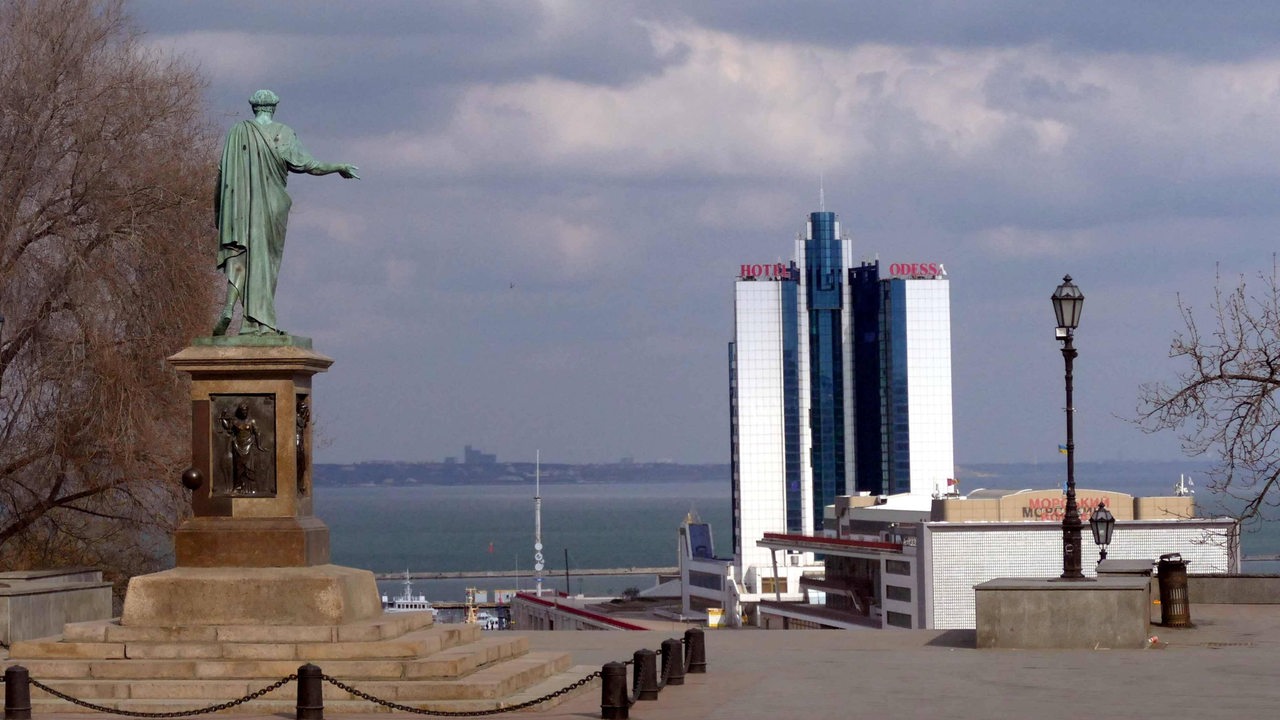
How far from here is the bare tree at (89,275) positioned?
29469 mm

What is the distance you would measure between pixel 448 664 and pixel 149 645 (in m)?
3.03

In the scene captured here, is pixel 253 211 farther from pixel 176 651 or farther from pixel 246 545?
pixel 176 651

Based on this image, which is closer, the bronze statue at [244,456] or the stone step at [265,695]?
the stone step at [265,695]

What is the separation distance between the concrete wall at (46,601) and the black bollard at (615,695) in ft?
32.7

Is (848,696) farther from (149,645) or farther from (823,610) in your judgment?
(823,610)

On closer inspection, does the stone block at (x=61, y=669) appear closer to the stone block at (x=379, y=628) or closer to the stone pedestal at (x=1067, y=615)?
the stone block at (x=379, y=628)

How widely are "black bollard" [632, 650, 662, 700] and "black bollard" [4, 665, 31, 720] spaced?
5.53m

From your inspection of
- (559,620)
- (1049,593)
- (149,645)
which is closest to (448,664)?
(149,645)

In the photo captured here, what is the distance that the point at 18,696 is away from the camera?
52.9 ft

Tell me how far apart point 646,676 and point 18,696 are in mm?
5695

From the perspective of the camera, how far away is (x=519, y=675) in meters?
18.3

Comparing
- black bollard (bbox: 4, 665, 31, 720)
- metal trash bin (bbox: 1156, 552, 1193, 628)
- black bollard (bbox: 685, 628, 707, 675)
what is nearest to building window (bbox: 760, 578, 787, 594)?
metal trash bin (bbox: 1156, 552, 1193, 628)

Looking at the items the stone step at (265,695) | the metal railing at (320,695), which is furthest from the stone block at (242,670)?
the metal railing at (320,695)

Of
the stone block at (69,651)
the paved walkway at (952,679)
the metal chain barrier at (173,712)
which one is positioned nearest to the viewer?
the metal chain barrier at (173,712)
